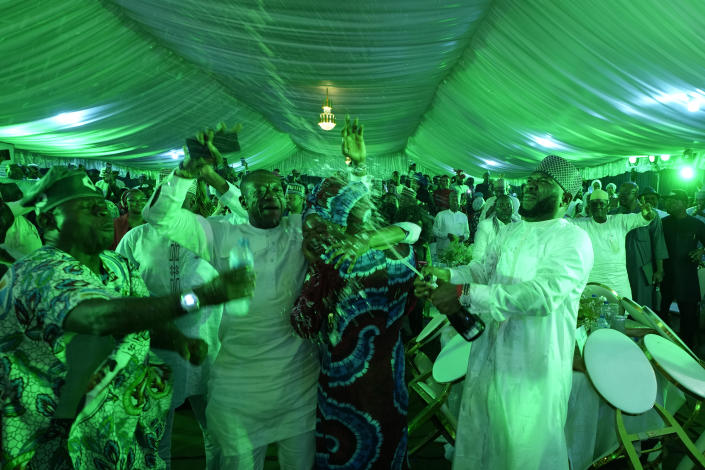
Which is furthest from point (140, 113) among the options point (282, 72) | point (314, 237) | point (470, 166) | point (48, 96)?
point (470, 166)

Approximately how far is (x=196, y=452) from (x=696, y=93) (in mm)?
7428

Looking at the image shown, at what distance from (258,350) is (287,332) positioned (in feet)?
0.49

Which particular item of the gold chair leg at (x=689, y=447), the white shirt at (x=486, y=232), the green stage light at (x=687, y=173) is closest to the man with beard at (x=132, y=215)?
the white shirt at (x=486, y=232)

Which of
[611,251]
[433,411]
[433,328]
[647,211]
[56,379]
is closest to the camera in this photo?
[56,379]

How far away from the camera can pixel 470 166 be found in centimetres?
1781

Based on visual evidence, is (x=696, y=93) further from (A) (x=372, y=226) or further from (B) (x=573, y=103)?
(A) (x=372, y=226)

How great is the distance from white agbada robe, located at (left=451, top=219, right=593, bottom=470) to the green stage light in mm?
9855

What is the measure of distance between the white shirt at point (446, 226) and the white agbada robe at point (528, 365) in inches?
209

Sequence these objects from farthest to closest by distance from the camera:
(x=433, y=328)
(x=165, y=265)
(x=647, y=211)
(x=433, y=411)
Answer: (x=647, y=211) → (x=433, y=328) → (x=165, y=265) → (x=433, y=411)

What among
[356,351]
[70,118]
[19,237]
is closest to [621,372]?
[356,351]

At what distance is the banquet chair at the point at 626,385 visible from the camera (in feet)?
8.20

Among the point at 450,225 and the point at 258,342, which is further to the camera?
the point at 450,225

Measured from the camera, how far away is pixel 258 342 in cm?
214

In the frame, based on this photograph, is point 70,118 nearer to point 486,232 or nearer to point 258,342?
point 486,232
